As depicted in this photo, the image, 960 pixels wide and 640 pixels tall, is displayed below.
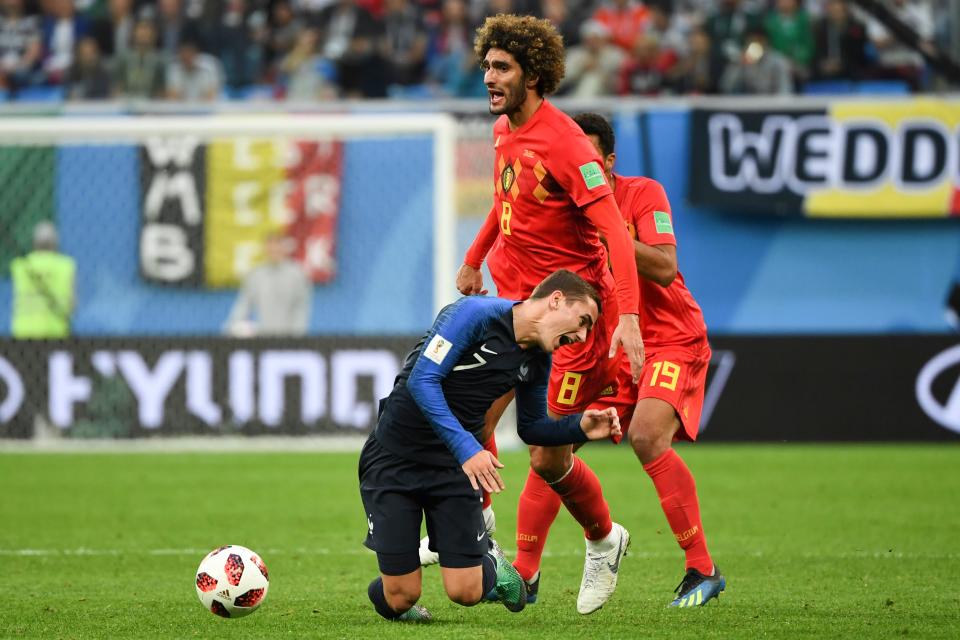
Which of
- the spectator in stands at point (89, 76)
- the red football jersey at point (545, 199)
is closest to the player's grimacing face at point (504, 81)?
the red football jersey at point (545, 199)

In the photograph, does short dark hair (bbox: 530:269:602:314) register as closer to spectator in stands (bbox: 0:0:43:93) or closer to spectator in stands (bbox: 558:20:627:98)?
spectator in stands (bbox: 558:20:627:98)

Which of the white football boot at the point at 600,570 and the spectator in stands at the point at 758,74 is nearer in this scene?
the white football boot at the point at 600,570

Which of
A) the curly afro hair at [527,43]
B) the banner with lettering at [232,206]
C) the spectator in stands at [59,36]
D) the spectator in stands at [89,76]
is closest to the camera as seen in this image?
the curly afro hair at [527,43]

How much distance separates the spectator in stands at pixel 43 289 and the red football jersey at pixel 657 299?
355 inches

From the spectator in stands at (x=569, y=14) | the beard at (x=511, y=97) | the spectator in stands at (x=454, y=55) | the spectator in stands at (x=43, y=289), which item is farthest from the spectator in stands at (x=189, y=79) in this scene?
the beard at (x=511, y=97)

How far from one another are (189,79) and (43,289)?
9.77 feet

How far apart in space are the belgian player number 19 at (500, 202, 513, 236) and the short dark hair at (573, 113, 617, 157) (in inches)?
20.2

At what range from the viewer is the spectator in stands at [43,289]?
1452cm

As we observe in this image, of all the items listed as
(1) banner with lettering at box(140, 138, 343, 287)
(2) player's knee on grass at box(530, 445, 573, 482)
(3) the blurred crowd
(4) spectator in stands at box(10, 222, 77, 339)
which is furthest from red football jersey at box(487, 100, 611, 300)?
(3) the blurred crowd

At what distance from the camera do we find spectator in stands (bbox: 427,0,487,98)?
16.3m

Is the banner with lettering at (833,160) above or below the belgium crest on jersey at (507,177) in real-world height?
below

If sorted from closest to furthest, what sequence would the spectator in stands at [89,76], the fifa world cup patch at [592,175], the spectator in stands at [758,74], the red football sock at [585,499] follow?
the fifa world cup patch at [592,175]
the red football sock at [585,499]
the spectator in stands at [758,74]
the spectator in stands at [89,76]

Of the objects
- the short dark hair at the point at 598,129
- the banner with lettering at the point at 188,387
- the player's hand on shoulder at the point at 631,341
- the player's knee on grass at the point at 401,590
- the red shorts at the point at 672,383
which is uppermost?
the short dark hair at the point at 598,129

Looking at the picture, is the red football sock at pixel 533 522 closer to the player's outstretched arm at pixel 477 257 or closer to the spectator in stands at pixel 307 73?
the player's outstretched arm at pixel 477 257
